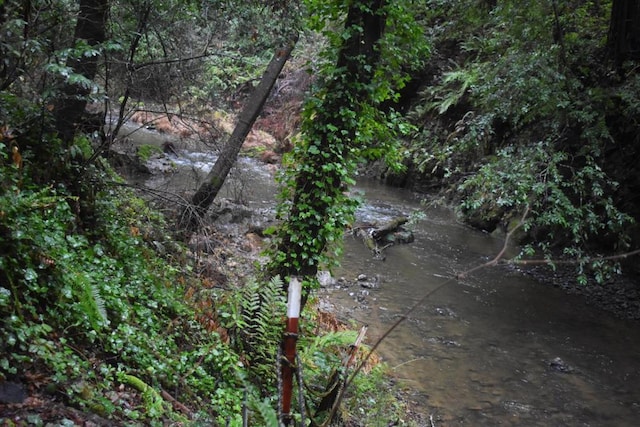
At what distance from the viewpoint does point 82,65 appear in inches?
186

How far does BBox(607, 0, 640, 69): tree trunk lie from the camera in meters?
9.16

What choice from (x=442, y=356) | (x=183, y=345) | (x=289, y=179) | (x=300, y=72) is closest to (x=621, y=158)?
(x=442, y=356)

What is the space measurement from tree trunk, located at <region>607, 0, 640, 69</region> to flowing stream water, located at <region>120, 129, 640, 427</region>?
4840 millimetres

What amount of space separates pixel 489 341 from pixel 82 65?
6.87m

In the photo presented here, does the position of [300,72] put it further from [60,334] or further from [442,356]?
[60,334]

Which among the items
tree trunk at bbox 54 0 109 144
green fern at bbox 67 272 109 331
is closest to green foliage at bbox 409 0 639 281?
tree trunk at bbox 54 0 109 144

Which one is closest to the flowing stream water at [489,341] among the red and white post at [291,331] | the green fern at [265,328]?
the green fern at [265,328]

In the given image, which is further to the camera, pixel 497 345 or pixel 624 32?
pixel 624 32

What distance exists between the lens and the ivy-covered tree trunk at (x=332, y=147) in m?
5.07

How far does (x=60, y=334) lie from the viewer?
10.9 feet

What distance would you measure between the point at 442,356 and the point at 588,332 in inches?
125

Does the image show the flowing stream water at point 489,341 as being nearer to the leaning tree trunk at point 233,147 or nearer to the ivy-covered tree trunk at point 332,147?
the leaning tree trunk at point 233,147

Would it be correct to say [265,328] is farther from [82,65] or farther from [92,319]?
[82,65]

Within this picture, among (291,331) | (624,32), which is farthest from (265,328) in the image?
(624,32)
